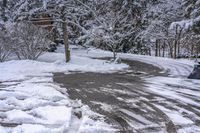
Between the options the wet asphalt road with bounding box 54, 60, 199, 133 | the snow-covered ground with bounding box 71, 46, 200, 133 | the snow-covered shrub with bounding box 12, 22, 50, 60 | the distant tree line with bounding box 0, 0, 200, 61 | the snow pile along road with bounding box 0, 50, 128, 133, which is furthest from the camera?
the distant tree line with bounding box 0, 0, 200, 61

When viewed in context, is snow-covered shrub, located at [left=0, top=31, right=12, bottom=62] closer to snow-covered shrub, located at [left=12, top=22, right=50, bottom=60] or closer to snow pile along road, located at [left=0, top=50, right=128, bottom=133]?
snow-covered shrub, located at [left=12, top=22, right=50, bottom=60]

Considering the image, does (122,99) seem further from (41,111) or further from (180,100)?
(41,111)

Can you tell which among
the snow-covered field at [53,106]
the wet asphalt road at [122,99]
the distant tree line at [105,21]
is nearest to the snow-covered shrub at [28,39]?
the distant tree line at [105,21]

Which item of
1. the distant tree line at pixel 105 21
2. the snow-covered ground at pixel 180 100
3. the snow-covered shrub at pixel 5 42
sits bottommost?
the snow-covered ground at pixel 180 100

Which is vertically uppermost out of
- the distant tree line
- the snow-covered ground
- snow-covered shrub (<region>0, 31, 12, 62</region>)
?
the distant tree line

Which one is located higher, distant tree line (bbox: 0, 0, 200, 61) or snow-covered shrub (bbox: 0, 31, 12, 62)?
distant tree line (bbox: 0, 0, 200, 61)

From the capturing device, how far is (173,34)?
101ft

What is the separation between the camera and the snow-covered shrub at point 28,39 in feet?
57.4

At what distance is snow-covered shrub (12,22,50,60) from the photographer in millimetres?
17484

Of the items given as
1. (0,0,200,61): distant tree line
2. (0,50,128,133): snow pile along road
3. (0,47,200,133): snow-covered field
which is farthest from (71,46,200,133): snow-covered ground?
(0,0,200,61): distant tree line

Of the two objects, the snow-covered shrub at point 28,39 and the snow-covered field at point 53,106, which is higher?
the snow-covered shrub at point 28,39

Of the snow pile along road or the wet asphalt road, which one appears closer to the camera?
the snow pile along road

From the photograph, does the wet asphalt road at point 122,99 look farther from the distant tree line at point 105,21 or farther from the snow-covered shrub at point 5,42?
the snow-covered shrub at point 5,42

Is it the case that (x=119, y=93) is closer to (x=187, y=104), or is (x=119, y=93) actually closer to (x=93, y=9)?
(x=187, y=104)
